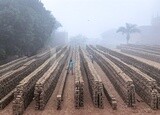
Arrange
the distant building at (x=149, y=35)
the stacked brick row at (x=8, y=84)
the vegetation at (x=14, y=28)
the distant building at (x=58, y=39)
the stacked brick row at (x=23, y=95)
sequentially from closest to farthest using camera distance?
the stacked brick row at (x=23, y=95), the stacked brick row at (x=8, y=84), the vegetation at (x=14, y=28), the distant building at (x=58, y=39), the distant building at (x=149, y=35)

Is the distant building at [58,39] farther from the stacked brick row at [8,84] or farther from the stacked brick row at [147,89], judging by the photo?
A: the stacked brick row at [147,89]

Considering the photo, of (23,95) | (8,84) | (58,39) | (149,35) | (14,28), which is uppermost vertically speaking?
(14,28)

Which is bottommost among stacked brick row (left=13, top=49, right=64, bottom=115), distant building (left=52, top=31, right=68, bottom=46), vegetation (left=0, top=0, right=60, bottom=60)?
Answer: distant building (left=52, top=31, right=68, bottom=46)

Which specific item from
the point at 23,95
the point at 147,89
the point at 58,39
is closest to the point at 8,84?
the point at 23,95

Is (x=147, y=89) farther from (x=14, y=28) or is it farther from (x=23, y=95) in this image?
(x=14, y=28)

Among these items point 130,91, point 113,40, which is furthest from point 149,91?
point 113,40

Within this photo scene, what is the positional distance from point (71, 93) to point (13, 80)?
13.4 feet

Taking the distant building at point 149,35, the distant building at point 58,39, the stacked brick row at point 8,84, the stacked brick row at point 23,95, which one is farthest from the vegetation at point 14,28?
the distant building at point 149,35

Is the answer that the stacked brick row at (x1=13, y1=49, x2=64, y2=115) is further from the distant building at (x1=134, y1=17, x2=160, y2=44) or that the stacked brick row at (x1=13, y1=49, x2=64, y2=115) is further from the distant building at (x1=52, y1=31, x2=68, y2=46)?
the distant building at (x1=134, y1=17, x2=160, y2=44)

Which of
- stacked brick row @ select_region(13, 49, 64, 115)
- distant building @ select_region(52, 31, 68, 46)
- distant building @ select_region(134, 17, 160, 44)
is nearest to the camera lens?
stacked brick row @ select_region(13, 49, 64, 115)

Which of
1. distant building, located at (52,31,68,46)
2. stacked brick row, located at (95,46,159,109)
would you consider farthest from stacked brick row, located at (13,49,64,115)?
distant building, located at (52,31,68,46)

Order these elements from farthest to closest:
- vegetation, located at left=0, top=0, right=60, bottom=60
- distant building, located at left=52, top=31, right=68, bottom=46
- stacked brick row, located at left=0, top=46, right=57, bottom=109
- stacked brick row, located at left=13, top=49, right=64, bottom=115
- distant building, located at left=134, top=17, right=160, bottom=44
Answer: distant building, located at left=134, top=17, right=160, bottom=44 → distant building, located at left=52, top=31, right=68, bottom=46 → vegetation, located at left=0, top=0, right=60, bottom=60 → stacked brick row, located at left=0, top=46, right=57, bottom=109 → stacked brick row, located at left=13, top=49, right=64, bottom=115

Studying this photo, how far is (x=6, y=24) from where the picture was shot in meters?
34.9

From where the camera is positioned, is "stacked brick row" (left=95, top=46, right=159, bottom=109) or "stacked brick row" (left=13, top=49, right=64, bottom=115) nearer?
"stacked brick row" (left=13, top=49, right=64, bottom=115)
